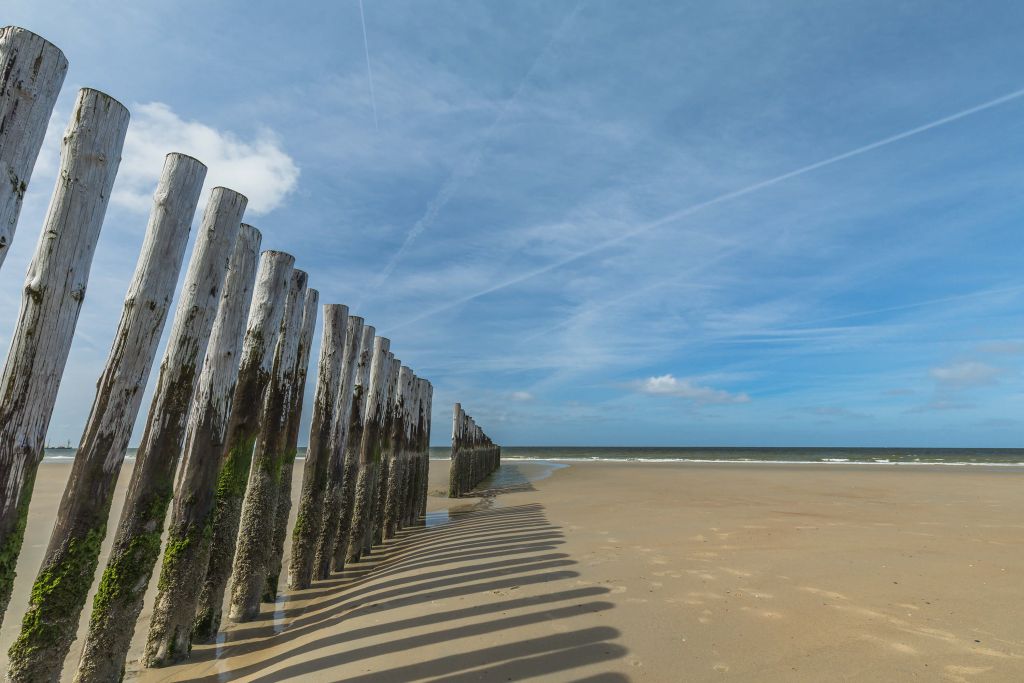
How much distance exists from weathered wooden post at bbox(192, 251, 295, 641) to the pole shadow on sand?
387 mm

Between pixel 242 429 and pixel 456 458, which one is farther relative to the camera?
pixel 456 458

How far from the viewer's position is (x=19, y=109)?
2.42 meters

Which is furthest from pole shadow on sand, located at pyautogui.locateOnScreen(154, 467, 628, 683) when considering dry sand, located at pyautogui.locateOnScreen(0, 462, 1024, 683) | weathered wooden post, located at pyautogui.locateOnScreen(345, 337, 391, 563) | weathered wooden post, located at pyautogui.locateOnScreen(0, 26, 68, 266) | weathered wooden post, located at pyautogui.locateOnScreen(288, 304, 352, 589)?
weathered wooden post, located at pyautogui.locateOnScreen(0, 26, 68, 266)

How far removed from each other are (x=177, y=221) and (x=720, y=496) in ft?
40.3

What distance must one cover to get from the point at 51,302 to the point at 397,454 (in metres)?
7.00

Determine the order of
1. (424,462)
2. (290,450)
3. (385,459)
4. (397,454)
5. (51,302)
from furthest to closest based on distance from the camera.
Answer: (424,462), (397,454), (385,459), (290,450), (51,302)

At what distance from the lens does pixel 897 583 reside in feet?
15.4

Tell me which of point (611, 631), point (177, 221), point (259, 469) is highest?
point (177, 221)

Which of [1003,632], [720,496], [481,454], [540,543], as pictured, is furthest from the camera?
[481,454]

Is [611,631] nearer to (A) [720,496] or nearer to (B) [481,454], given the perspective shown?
(A) [720,496]

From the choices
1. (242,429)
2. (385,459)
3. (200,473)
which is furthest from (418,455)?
(200,473)

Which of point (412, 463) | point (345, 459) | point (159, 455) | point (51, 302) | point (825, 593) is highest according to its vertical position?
point (51, 302)

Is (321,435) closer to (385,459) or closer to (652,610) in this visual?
(385,459)

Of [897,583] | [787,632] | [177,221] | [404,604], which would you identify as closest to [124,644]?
[404,604]
